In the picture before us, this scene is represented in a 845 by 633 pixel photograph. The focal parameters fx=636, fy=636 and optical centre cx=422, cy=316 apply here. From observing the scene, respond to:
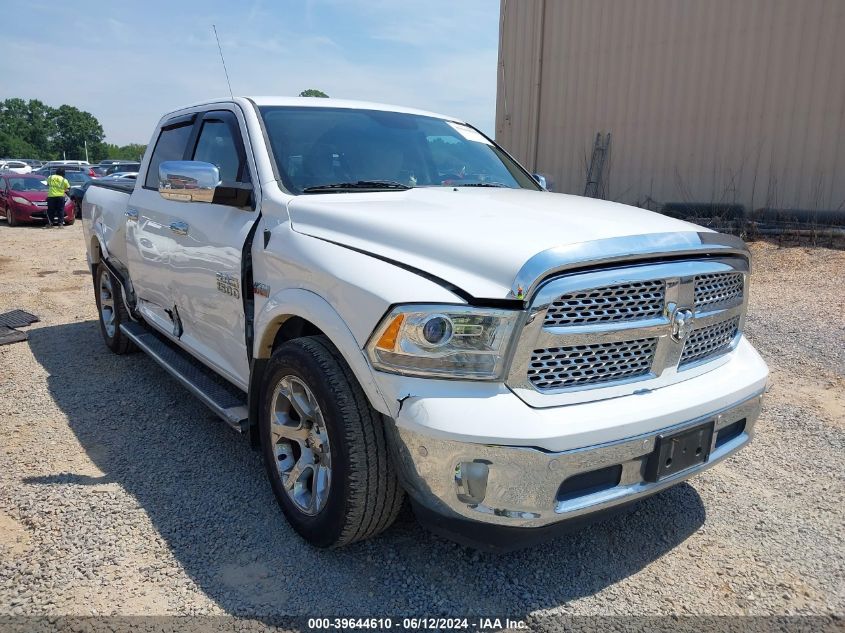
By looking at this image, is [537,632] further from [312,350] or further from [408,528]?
[312,350]

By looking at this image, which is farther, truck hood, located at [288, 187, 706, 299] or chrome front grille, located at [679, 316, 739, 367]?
chrome front grille, located at [679, 316, 739, 367]

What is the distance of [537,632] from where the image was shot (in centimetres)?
227

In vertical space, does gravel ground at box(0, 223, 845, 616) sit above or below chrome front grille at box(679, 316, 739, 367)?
below

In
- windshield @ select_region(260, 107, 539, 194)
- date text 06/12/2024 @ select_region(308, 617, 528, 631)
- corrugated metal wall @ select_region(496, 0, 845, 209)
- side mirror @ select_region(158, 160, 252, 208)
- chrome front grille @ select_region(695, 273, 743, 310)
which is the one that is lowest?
date text 06/12/2024 @ select_region(308, 617, 528, 631)

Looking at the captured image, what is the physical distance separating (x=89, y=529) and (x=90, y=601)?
527 millimetres

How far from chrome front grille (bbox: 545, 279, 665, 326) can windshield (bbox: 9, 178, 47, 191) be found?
20754 mm

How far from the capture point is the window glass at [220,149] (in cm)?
345

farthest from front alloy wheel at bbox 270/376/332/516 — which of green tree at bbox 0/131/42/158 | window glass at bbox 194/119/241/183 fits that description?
green tree at bbox 0/131/42/158

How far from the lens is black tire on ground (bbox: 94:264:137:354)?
5.29 meters

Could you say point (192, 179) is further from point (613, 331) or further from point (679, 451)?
point (679, 451)

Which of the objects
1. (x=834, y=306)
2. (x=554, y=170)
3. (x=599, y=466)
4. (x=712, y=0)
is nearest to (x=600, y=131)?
(x=554, y=170)

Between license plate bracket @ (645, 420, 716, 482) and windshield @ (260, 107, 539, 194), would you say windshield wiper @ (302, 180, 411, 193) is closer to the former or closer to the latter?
windshield @ (260, 107, 539, 194)

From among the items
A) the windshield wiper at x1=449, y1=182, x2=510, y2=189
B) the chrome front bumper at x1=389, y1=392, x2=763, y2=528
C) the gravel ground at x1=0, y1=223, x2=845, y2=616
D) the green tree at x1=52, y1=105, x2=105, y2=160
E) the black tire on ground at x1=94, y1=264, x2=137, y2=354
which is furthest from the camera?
the green tree at x1=52, y1=105, x2=105, y2=160

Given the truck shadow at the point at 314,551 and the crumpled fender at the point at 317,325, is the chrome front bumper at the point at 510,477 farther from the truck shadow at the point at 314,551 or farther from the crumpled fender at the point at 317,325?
the truck shadow at the point at 314,551
